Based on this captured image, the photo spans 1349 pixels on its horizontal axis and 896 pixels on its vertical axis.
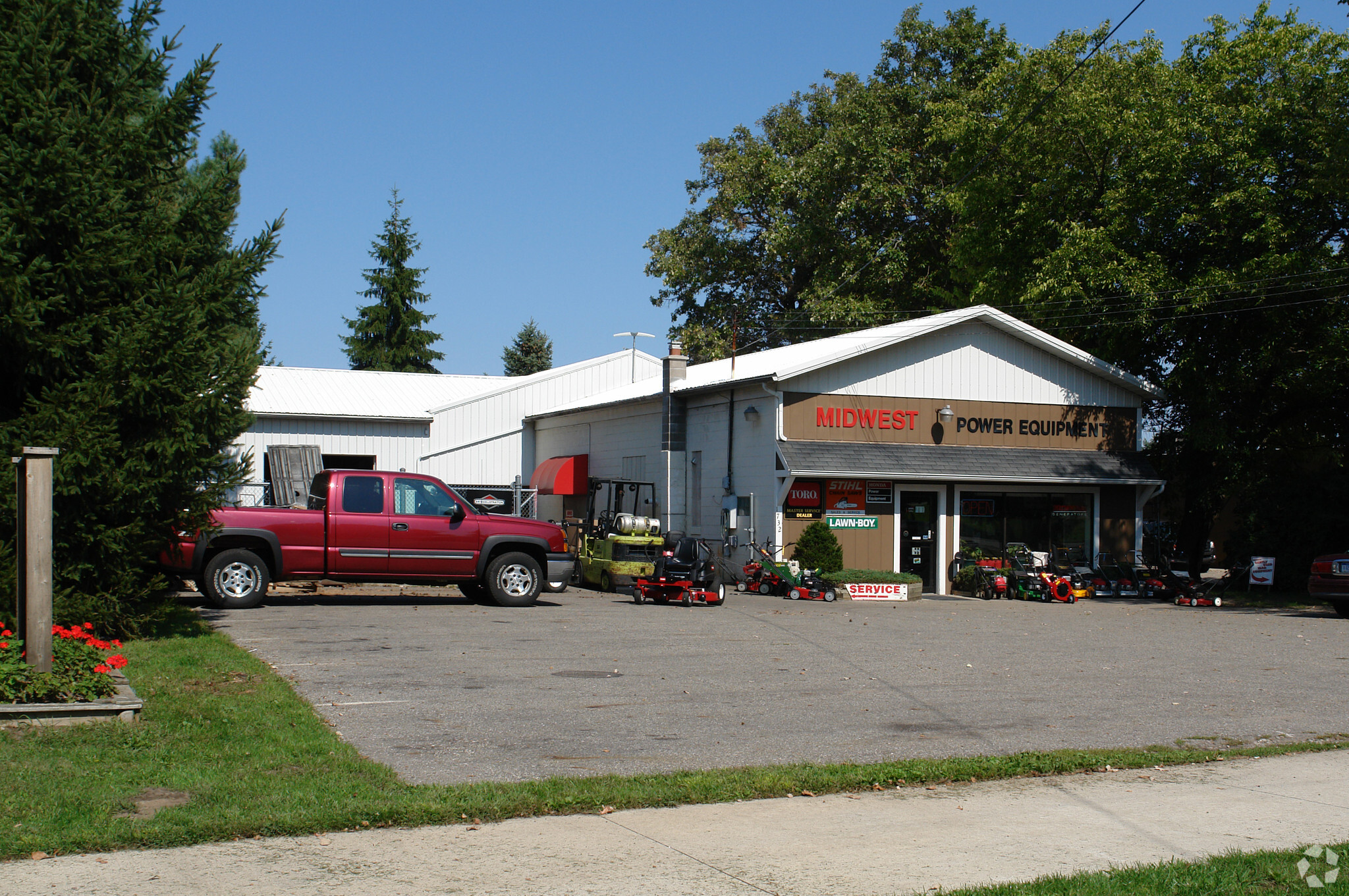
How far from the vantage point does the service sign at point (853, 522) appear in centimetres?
2422

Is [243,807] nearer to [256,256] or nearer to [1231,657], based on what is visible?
[256,256]

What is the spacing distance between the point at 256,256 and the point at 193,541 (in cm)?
538

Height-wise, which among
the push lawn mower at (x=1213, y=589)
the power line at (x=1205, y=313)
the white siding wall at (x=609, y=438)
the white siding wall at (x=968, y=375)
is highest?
the power line at (x=1205, y=313)

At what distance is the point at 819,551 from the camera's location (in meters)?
23.3

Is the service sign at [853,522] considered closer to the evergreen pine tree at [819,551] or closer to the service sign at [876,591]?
the evergreen pine tree at [819,551]

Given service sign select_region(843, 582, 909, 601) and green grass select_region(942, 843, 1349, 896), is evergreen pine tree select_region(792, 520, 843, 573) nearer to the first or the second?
service sign select_region(843, 582, 909, 601)

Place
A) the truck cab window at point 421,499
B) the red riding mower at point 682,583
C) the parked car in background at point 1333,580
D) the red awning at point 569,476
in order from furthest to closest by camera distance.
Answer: the red awning at point 569,476 < the parked car in background at point 1333,580 < the red riding mower at point 682,583 < the truck cab window at point 421,499

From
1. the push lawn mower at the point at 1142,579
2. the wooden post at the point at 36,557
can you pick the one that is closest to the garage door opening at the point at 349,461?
the push lawn mower at the point at 1142,579

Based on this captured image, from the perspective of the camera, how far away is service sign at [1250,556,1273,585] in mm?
25594

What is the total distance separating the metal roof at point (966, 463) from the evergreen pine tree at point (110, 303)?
42.2ft

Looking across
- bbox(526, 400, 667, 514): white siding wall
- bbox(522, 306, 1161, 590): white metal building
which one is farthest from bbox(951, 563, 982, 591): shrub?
bbox(526, 400, 667, 514): white siding wall

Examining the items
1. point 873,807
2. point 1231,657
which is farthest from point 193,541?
point 1231,657

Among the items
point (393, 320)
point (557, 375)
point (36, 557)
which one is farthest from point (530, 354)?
point (36, 557)

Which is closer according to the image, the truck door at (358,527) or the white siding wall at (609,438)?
the truck door at (358,527)
